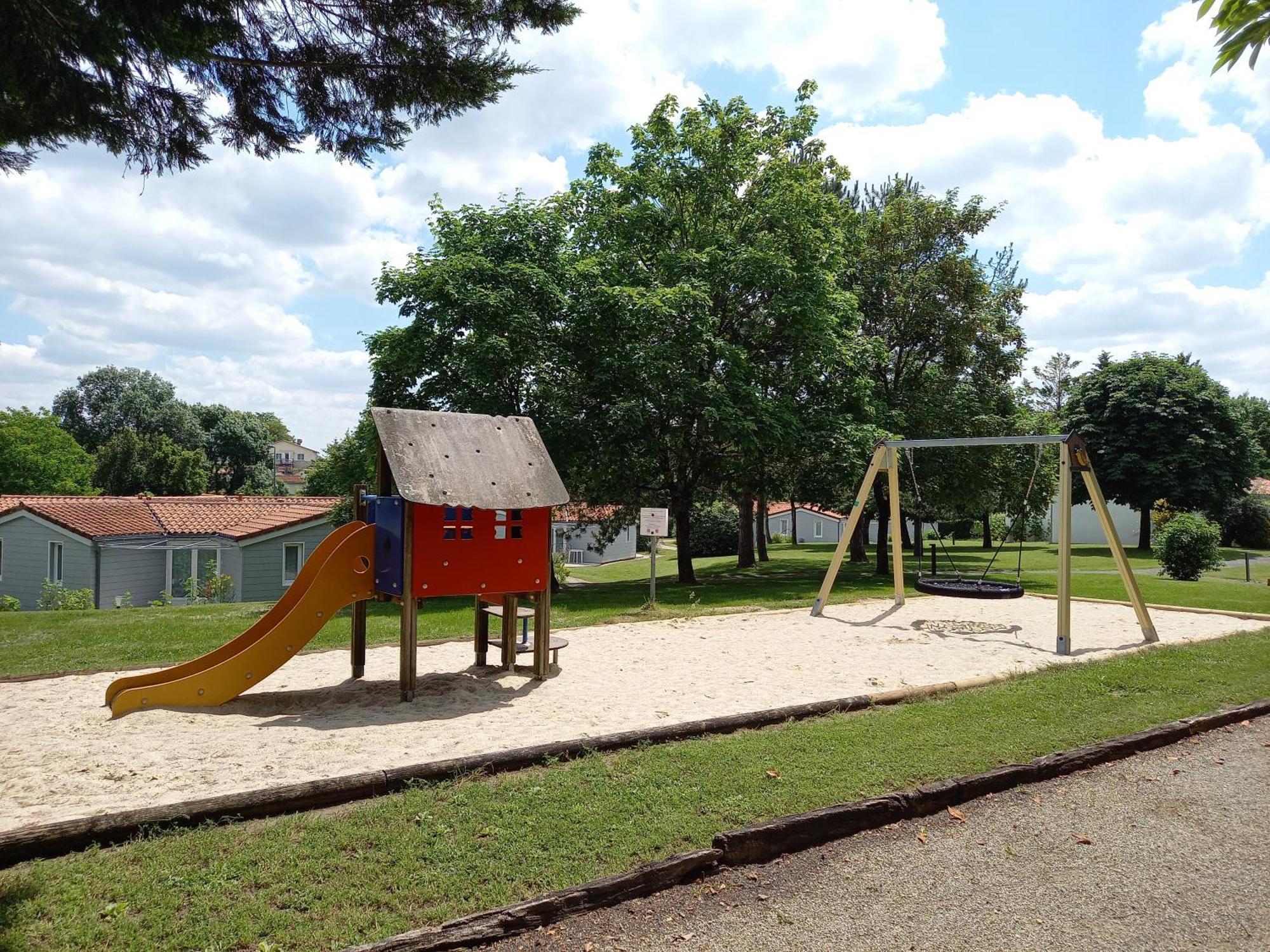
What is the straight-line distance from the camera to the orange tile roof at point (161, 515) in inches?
979

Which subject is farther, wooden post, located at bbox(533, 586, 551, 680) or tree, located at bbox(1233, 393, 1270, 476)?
tree, located at bbox(1233, 393, 1270, 476)

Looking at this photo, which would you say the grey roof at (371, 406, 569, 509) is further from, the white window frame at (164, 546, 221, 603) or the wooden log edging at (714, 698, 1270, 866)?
the white window frame at (164, 546, 221, 603)

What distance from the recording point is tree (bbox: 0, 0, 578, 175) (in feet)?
14.0

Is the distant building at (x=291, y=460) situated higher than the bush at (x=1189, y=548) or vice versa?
the distant building at (x=291, y=460)

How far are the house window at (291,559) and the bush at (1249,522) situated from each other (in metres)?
43.9

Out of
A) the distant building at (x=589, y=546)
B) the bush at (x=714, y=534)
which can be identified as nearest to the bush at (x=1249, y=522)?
the bush at (x=714, y=534)

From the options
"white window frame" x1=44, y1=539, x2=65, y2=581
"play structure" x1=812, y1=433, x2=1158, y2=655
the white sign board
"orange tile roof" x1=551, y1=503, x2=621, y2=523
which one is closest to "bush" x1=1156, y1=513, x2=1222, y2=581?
"play structure" x1=812, y1=433, x2=1158, y2=655

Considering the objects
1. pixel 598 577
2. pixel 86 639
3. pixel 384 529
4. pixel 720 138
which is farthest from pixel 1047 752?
pixel 598 577

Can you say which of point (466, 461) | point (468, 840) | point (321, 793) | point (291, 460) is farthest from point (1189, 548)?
point (291, 460)

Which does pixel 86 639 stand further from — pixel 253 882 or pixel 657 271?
pixel 657 271

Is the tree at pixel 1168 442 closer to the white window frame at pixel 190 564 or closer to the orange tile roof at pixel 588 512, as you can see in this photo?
the orange tile roof at pixel 588 512

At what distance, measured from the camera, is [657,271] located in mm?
21125

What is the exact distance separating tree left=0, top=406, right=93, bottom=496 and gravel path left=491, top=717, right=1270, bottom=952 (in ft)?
199

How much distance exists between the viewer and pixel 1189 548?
21562 mm
